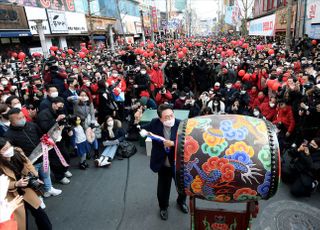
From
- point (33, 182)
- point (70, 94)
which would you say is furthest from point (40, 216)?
point (70, 94)

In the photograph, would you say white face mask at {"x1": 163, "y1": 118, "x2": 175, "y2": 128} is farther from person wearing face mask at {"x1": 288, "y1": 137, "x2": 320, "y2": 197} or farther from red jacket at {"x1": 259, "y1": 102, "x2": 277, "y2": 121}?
red jacket at {"x1": 259, "y1": 102, "x2": 277, "y2": 121}

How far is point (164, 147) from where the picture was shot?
332 centimetres

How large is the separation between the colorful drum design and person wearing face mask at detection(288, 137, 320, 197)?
2.21m

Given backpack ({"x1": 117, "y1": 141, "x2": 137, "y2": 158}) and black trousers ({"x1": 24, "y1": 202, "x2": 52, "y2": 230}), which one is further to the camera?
backpack ({"x1": 117, "y1": 141, "x2": 137, "y2": 158})

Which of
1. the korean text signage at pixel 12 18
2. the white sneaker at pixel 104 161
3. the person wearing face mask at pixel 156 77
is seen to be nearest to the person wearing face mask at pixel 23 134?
the white sneaker at pixel 104 161

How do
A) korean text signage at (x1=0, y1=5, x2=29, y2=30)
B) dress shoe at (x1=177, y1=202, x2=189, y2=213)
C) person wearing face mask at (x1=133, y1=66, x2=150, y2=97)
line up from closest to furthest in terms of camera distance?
1. dress shoe at (x1=177, y1=202, x2=189, y2=213)
2. person wearing face mask at (x1=133, y1=66, x2=150, y2=97)
3. korean text signage at (x1=0, y1=5, x2=29, y2=30)

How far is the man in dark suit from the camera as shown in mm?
3207

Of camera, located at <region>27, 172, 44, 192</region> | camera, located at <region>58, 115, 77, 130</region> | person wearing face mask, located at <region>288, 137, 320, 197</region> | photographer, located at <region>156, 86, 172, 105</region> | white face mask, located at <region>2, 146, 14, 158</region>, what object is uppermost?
white face mask, located at <region>2, 146, 14, 158</region>

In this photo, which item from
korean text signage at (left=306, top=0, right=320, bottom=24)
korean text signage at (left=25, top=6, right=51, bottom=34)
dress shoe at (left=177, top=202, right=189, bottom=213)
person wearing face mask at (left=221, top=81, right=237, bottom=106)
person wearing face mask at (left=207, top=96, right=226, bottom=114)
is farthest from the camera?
korean text signage at (left=25, top=6, right=51, bottom=34)

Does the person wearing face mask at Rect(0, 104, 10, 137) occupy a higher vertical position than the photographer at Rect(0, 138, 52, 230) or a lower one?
higher

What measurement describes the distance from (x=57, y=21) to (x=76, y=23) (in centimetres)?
336

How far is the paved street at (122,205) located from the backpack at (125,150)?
0.71 meters

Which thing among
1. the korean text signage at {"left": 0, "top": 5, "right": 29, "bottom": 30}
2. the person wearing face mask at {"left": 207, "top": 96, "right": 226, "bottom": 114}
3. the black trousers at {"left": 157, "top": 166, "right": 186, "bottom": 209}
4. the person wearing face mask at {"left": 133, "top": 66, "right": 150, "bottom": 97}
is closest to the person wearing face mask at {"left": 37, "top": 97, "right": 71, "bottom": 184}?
the black trousers at {"left": 157, "top": 166, "right": 186, "bottom": 209}

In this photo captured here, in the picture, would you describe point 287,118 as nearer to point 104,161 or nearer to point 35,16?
point 104,161
